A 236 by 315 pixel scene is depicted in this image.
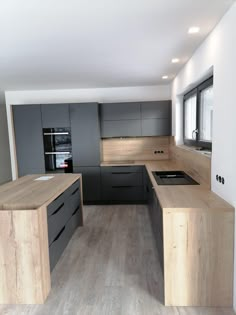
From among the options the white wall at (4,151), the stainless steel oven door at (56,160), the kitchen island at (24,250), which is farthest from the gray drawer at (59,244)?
the white wall at (4,151)

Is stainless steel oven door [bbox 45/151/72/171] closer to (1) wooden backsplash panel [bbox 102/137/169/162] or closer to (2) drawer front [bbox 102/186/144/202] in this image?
(1) wooden backsplash panel [bbox 102/137/169/162]

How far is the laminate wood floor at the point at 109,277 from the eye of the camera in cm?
197

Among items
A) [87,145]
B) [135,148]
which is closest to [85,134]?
[87,145]

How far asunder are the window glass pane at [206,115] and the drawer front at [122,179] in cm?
162

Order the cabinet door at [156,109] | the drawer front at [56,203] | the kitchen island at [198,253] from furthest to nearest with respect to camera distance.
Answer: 1. the cabinet door at [156,109]
2. the drawer front at [56,203]
3. the kitchen island at [198,253]

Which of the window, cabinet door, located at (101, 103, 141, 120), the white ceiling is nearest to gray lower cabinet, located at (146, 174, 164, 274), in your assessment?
the window

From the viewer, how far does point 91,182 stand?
467 centimetres

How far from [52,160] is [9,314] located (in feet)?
10.4

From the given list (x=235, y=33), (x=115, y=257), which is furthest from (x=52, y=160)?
(x=235, y=33)

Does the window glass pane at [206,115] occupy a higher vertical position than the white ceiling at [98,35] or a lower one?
lower

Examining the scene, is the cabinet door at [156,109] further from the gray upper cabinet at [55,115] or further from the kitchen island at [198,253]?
the kitchen island at [198,253]

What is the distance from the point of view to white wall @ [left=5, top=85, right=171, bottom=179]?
16.5 feet

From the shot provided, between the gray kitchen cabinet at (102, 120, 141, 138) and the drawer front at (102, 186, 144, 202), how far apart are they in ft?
3.44

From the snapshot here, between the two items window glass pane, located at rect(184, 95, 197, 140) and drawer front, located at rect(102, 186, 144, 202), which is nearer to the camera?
window glass pane, located at rect(184, 95, 197, 140)
